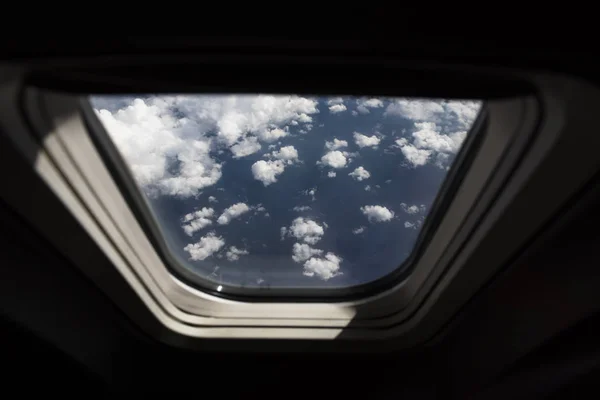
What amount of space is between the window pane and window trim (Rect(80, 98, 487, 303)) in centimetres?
2

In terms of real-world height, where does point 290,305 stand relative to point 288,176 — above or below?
below

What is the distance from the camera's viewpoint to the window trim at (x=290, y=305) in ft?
2.47

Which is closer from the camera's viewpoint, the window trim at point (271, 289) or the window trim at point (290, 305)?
the window trim at point (290, 305)

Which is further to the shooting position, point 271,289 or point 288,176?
point 271,289

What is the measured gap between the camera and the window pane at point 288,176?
1079 mm

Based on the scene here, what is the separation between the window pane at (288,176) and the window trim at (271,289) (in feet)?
0.07

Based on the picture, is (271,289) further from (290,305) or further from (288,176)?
(288,176)

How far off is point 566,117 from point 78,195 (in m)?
1.00

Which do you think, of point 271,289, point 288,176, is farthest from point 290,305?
point 288,176

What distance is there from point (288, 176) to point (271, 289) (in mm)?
512

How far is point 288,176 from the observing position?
4.28 ft

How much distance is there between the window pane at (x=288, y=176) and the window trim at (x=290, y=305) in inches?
4.3

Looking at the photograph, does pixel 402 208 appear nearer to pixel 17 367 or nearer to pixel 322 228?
pixel 322 228

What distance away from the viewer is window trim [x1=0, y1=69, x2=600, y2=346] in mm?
753
